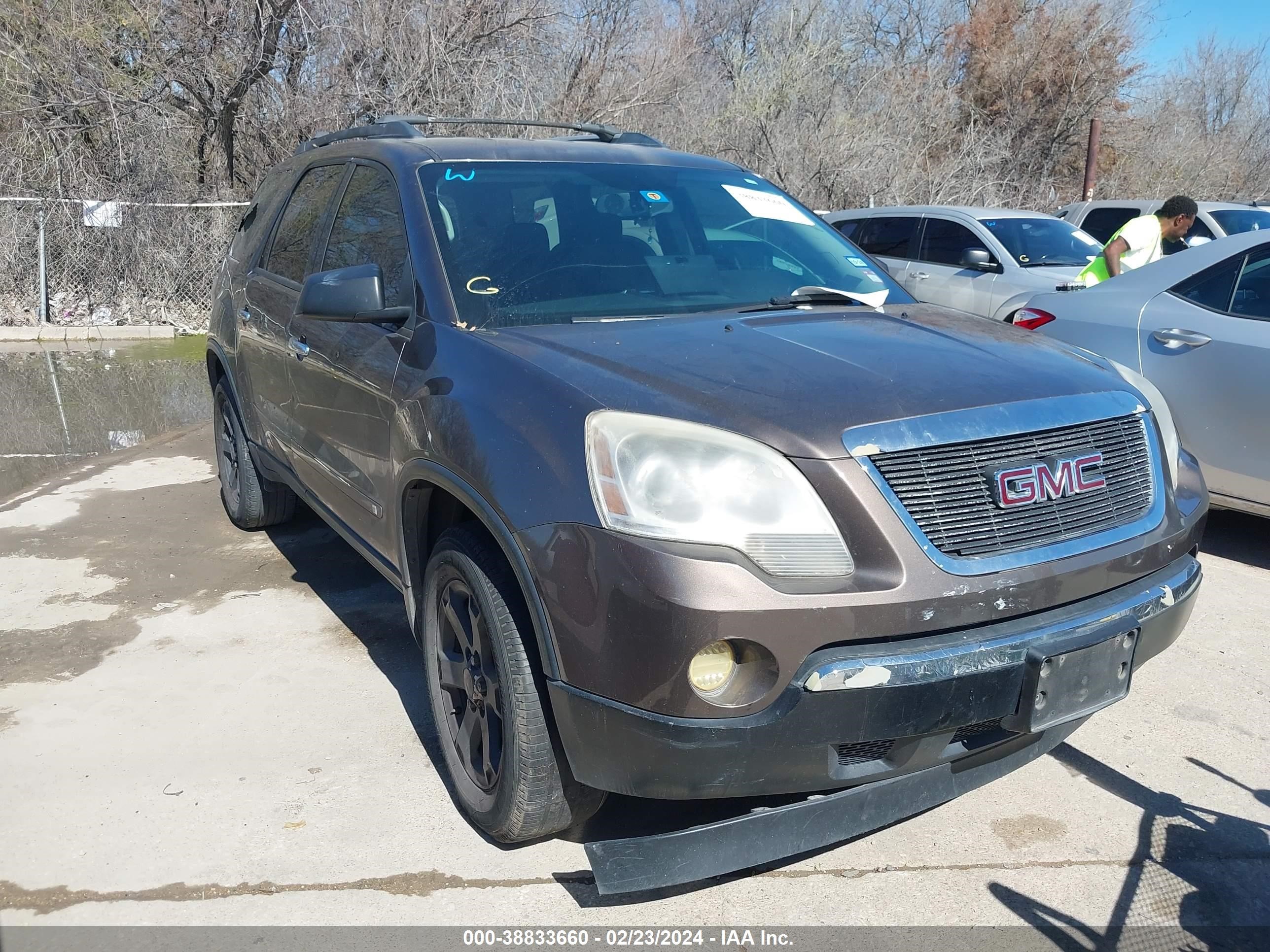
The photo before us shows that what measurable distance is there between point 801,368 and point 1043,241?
822cm

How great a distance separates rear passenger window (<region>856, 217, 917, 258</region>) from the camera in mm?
10367

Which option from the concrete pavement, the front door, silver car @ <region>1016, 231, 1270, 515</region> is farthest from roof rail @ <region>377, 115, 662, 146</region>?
silver car @ <region>1016, 231, 1270, 515</region>

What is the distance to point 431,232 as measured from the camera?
3268 millimetres

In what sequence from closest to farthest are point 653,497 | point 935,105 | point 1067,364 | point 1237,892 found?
point 653,497, point 1237,892, point 1067,364, point 935,105

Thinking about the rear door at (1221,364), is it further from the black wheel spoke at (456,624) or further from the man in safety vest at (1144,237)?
the black wheel spoke at (456,624)

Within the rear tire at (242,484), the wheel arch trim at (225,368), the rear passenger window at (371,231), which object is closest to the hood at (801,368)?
the rear passenger window at (371,231)

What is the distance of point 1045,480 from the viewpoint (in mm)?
2451

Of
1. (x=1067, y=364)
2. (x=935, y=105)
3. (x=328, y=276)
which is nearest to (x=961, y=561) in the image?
(x=1067, y=364)

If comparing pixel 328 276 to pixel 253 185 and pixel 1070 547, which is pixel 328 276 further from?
pixel 253 185

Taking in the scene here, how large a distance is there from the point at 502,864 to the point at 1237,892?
1.87 metres

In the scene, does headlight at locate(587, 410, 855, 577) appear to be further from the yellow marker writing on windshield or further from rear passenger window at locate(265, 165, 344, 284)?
rear passenger window at locate(265, 165, 344, 284)

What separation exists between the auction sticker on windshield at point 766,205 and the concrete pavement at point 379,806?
2.08 meters

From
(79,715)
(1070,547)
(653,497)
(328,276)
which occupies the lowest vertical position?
(79,715)

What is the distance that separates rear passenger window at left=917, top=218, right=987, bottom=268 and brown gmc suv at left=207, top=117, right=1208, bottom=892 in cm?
681
